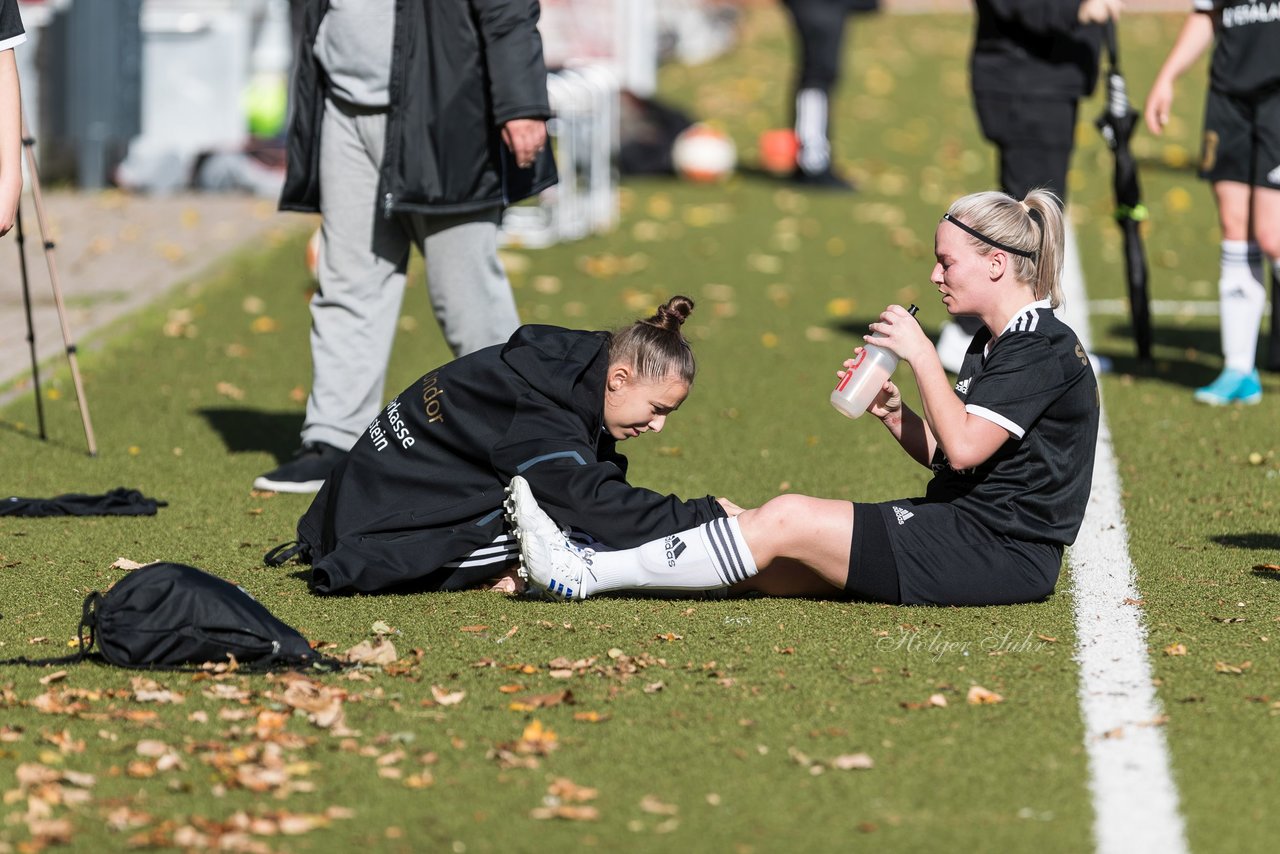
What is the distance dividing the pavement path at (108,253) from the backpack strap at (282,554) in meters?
3.13

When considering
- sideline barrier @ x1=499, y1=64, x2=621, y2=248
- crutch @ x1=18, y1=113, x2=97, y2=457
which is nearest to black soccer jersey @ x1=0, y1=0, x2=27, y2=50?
crutch @ x1=18, y1=113, x2=97, y2=457

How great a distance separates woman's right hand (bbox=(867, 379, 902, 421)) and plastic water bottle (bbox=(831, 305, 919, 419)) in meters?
0.16

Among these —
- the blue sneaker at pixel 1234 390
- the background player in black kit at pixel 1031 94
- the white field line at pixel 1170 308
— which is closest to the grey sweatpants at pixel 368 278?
the background player in black kit at pixel 1031 94

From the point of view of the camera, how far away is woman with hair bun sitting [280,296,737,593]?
4.68 m

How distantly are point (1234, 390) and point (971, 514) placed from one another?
11.2 ft

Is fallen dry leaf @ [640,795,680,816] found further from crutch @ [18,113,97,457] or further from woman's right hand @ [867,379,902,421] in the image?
crutch @ [18,113,97,457]

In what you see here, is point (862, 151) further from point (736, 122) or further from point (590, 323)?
point (590, 323)

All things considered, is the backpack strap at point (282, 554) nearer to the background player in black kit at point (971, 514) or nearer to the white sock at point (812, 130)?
the background player in black kit at point (971, 514)

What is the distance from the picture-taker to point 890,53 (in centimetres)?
2562

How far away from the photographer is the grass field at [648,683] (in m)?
3.27

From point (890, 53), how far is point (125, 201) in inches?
565

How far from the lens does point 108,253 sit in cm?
1179

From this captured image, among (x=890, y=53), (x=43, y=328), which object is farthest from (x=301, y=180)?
(x=890, y=53)

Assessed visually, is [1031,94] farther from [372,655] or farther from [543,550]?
[372,655]
